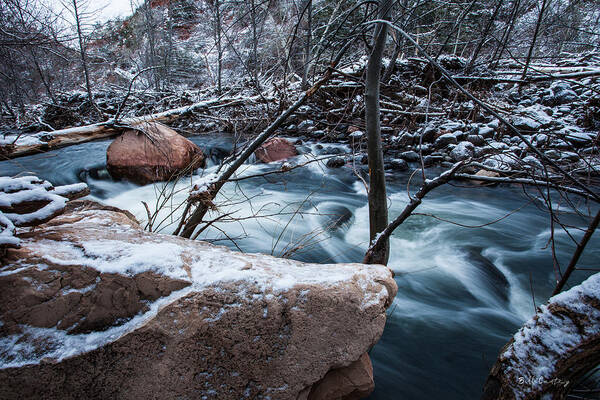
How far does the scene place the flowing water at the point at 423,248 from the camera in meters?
2.30

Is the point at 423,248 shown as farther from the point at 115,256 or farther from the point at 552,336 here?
the point at 115,256

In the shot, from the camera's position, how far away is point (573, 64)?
8016mm

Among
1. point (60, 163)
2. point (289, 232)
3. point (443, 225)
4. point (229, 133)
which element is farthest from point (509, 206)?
point (60, 163)

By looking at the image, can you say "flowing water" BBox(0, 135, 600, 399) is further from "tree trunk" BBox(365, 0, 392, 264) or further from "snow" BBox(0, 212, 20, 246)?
"snow" BBox(0, 212, 20, 246)

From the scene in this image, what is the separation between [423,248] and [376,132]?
2.47 meters

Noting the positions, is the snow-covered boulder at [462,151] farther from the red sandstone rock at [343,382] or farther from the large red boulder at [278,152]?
the red sandstone rock at [343,382]

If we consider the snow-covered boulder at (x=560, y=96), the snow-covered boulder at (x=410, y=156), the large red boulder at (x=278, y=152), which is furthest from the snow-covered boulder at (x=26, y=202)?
the snow-covered boulder at (x=560, y=96)

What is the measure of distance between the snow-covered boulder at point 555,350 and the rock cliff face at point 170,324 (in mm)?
529

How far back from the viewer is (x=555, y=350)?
112 cm

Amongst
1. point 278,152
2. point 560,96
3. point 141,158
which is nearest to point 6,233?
point 141,158

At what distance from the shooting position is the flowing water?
7.55 ft

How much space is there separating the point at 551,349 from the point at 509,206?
16.0 ft

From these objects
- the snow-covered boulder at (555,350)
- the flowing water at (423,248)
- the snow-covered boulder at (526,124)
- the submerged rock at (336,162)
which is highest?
the snow-covered boulder at (526,124)

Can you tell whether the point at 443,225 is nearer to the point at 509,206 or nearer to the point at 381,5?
the point at 509,206
